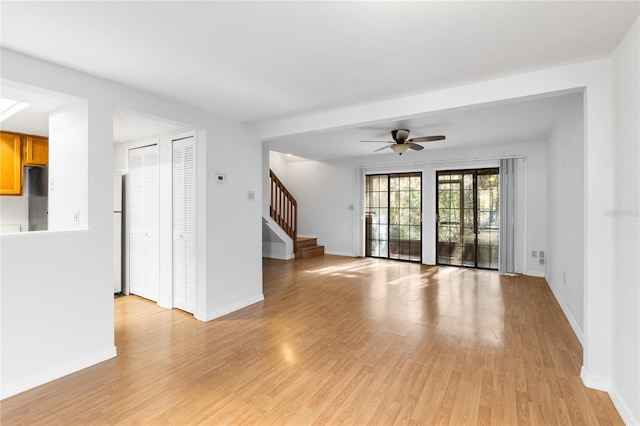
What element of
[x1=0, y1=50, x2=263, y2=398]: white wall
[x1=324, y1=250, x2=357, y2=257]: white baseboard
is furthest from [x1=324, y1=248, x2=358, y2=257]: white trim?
[x1=0, y1=50, x2=263, y2=398]: white wall

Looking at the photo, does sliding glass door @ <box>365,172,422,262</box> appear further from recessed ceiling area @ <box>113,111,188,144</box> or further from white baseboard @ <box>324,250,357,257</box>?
recessed ceiling area @ <box>113,111,188,144</box>

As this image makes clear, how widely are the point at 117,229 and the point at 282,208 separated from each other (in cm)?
388

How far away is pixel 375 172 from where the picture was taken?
7570 mm

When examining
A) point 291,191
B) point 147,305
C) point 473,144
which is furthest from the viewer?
point 291,191

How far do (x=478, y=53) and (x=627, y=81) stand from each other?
0.94 m

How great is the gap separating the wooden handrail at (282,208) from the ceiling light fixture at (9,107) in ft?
15.6

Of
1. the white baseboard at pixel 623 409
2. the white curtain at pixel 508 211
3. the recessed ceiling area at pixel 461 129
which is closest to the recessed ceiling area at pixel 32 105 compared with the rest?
the recessed ceiling area at pixel 461 129

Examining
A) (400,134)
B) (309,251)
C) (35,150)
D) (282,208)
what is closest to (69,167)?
(35,150)

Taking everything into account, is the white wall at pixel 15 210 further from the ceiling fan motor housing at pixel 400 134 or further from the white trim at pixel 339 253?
the white trim at pixel 339 253

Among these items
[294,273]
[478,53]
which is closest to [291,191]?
[294,273]

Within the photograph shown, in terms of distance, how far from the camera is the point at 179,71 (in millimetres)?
2566

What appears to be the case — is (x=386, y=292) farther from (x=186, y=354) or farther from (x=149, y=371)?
(x=149, y=371)

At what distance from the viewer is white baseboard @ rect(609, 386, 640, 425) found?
6.04 ft

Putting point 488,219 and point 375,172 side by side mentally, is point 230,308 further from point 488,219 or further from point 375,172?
point 488,219
